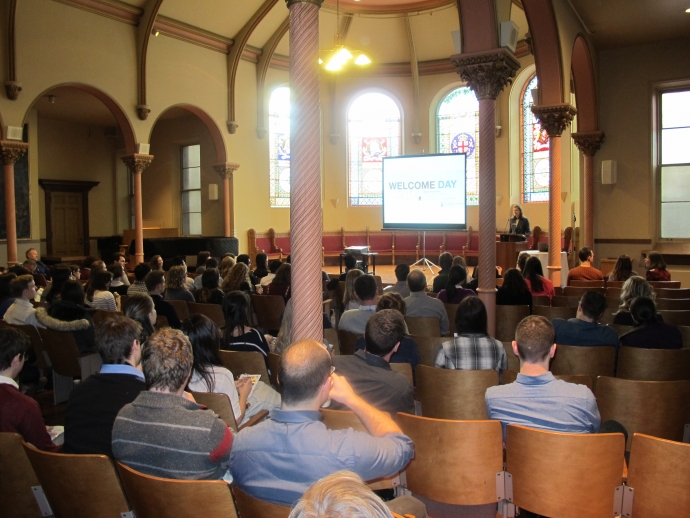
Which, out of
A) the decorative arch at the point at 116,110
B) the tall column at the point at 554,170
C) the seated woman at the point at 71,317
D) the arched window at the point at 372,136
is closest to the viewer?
the seated woman at the point at 71,317

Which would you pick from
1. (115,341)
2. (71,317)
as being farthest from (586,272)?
(115,341)

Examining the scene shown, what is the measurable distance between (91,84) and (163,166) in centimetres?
562

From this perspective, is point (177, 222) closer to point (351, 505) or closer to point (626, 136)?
point (626, 136)

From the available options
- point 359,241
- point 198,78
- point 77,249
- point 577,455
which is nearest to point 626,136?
point 359,241

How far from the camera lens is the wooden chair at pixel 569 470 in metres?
2.27

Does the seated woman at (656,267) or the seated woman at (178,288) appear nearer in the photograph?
the seated woman at (178,288)

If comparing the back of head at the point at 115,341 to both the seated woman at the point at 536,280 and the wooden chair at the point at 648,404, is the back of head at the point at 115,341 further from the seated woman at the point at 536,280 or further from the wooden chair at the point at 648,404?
the seated woman at the point at 536,280

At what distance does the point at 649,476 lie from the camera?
2182 millimetres

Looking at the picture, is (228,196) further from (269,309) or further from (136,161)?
(269,309)

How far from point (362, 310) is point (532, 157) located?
37.7 ft

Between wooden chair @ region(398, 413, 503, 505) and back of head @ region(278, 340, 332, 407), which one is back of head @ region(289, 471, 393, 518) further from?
wooden chair @ region(398, 413, 503, 505)

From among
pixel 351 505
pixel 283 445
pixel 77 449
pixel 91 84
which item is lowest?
pixel 77 449

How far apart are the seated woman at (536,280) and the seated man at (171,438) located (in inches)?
204

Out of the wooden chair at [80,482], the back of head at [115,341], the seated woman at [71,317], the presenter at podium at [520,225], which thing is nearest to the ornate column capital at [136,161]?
the presenter at podium at [520,225]
